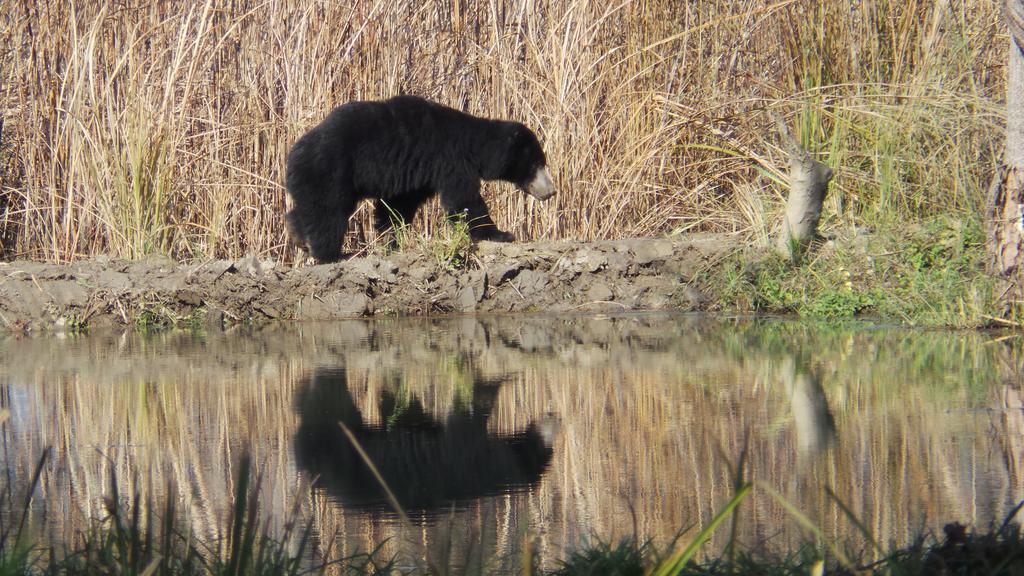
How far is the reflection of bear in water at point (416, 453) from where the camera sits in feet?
10.7

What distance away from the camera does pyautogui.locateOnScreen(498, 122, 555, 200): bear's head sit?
8062 mm

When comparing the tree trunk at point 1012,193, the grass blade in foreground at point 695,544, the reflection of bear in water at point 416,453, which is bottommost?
the reflection of bear in water at point 416,453

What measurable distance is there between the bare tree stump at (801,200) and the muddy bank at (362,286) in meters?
0.40

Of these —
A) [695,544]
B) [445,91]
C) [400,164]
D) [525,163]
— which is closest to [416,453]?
[695,544]

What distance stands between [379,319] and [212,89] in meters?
2.63

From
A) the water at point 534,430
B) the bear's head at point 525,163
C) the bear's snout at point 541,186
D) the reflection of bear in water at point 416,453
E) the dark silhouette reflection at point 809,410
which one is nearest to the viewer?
the water at point 534,430

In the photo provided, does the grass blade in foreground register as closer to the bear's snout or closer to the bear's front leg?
the bear's front leg

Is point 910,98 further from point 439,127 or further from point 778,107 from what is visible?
point 439,127

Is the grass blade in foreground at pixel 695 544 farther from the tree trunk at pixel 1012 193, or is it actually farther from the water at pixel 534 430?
the tree trunk at pixel 1012 193

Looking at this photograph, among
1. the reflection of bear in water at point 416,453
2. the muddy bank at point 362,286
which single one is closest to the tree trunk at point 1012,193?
the muddy bank at point 362,286

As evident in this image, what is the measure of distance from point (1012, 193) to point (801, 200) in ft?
4.87

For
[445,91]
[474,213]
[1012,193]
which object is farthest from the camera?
[445,91]

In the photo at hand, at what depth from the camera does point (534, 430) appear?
4016mm

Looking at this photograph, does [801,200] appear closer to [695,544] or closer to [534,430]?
[534,430]
